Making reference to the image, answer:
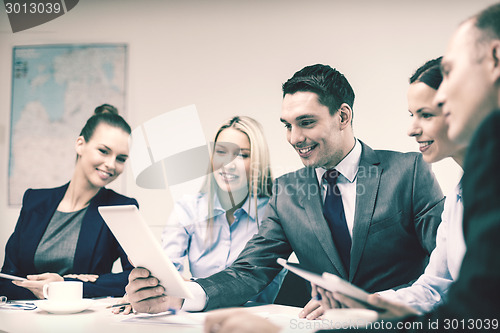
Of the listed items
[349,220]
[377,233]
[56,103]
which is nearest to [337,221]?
[349,220]

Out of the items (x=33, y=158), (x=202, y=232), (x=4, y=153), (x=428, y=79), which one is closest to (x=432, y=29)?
(x=428, y=79)

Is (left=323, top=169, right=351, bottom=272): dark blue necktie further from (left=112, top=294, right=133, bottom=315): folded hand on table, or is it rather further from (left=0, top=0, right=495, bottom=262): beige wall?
(left=0, top=0, right=495, bottom=262): beige wall

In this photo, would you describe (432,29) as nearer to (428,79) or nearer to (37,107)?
(428,79)

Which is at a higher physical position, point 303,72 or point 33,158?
point 303,72

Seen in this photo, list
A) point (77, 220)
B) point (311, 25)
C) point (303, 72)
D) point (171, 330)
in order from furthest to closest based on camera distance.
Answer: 1. point (311, 25)
2. point (77, 220)
3. point (303, 72)
4. point (171, 330)

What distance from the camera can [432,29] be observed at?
11.5ft

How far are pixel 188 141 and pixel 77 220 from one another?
4.23 ft

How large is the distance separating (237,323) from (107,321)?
0.70 metres

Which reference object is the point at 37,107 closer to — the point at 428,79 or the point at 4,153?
the point at 4,153

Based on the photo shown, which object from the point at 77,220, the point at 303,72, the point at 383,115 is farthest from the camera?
the point at 383,115

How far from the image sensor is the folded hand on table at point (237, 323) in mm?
889

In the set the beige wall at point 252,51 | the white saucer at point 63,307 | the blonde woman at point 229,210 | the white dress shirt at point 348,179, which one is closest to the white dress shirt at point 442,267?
the white dress shirt at point 348,179

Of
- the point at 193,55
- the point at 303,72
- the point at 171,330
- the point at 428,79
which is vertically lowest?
the point at 171,330

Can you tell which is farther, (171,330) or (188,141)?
(188,141)
